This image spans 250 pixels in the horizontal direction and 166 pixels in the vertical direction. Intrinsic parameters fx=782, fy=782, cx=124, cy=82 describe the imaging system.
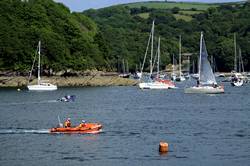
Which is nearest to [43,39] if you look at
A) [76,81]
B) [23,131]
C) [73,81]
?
[73,81]

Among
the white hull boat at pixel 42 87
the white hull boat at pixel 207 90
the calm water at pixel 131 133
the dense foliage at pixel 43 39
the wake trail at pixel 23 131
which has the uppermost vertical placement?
the dense foliage at pixel 43 39

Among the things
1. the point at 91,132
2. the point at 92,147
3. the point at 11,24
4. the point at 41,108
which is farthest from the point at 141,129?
the point at 11,24

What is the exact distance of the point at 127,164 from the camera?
5606 cm

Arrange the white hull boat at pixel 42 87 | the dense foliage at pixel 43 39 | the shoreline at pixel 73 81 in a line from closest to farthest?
1. the white hull boat at pixel 42 87
2. the shoreline at pixel 73 81
3. the dense foliage at pixel 43 39

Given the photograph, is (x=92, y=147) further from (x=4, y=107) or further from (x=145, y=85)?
(x=145, y=85)

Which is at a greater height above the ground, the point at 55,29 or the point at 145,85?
the point at 55,29

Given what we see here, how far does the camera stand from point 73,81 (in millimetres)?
177000

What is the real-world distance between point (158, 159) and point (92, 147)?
7.51 meters

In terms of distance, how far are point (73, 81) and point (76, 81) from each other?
2.48 ft

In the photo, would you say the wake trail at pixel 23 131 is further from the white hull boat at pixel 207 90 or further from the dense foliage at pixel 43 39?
the dense foliage at pixel 43 39

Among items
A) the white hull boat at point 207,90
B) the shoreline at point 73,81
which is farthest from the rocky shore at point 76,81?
the white hull boat at point 207,90

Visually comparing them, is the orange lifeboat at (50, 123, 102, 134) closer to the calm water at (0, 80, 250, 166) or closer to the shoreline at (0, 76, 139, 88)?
the calm water at (0, 80, 250, 166)

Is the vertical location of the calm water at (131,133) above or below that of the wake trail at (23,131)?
below

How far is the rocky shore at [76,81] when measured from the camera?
6777 inches
